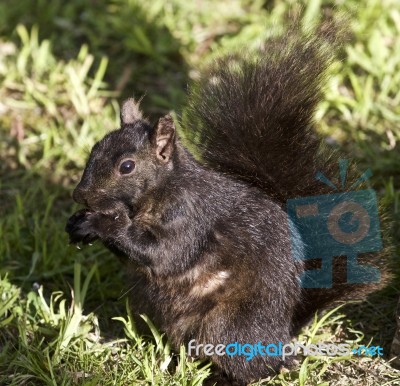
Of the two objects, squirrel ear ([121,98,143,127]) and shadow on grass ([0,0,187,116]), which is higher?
shadow on grass ([0,0,187,116])

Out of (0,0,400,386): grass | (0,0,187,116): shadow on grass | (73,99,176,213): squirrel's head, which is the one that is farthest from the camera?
(0,0,187,116): shadow on grass

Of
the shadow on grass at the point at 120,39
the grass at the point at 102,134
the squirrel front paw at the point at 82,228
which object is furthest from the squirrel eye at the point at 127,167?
the shadow on grass at the point at 120,39

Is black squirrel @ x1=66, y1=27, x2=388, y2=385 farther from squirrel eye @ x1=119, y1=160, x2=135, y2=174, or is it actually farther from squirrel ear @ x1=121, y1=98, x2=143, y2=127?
squirrel ear @ x1=121, y1=98, x2=143, y2=127

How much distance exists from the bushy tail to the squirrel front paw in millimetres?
600

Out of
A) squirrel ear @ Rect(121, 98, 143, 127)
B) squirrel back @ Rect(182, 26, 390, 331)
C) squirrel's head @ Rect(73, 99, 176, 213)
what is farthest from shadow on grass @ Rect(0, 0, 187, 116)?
squirrel's head @ Rect(73, 99, 176, 213)

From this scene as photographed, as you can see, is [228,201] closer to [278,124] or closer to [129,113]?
[278,124]

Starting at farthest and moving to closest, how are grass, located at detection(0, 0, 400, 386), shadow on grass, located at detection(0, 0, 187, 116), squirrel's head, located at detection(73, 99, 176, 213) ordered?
shadow on grass, located at detection(0, 0, 187, 116), grass, located at detection(0, 0, 400, 386), squirrel's head, located at detection(73, 99, 176, 213)

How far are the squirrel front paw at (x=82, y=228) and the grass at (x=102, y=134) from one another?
440 millimetres

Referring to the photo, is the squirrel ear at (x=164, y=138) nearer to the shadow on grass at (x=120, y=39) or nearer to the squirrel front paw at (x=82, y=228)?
the squirrel front paw at (x=82, y=228)

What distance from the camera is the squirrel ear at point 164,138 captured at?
3271mm

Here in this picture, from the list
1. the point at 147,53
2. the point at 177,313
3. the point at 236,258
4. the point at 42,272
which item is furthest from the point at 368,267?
the point at 147,53

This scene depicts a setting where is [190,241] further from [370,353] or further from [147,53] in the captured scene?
[147,53]

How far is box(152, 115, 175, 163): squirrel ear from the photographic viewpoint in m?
3.27

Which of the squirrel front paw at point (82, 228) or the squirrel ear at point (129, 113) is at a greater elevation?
the squirrel ear at point (129, 113)
